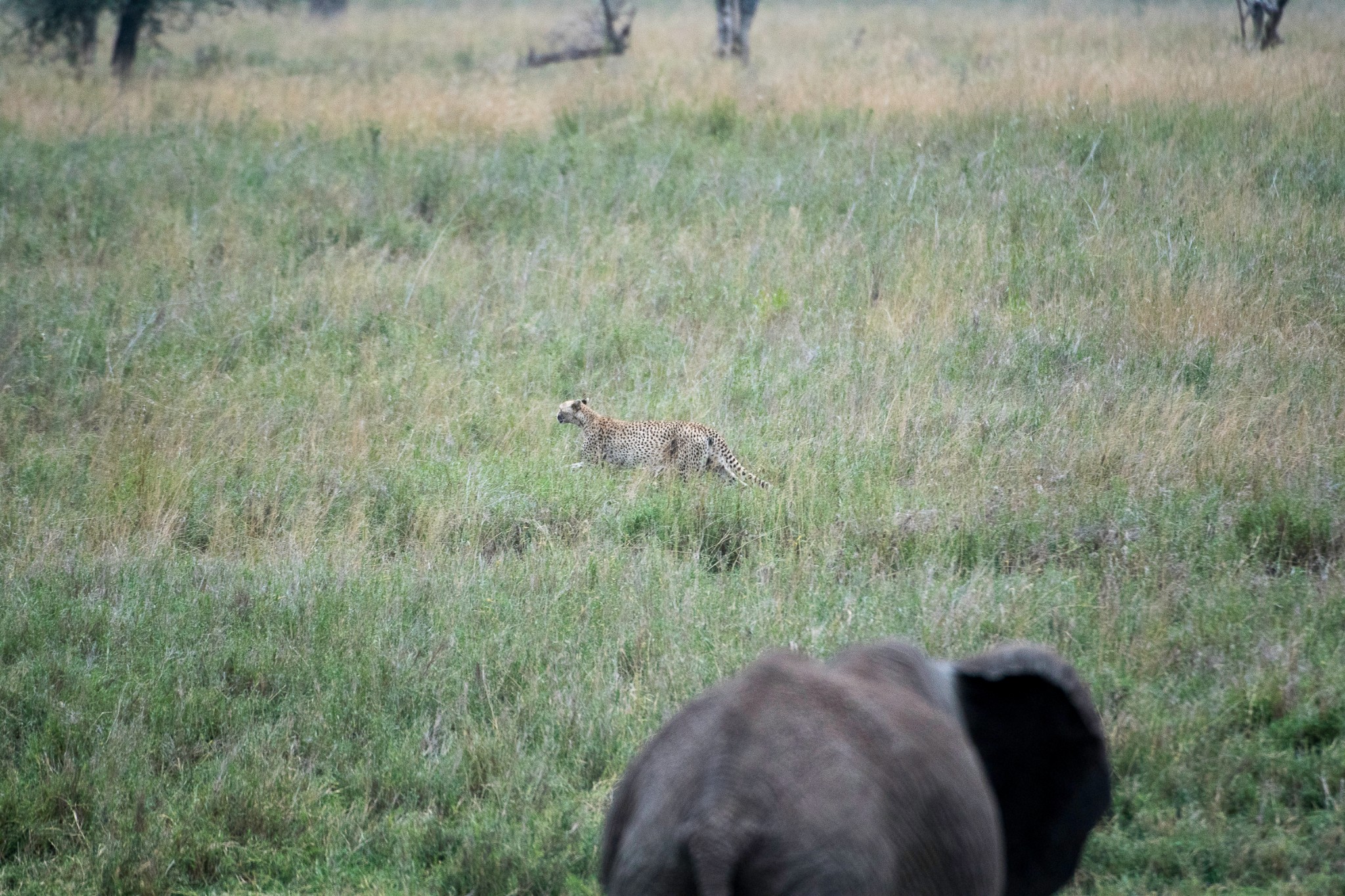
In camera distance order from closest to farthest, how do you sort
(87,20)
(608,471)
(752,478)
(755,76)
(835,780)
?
(835,780) < (752,478) < (608,471) < (755,76) < (87,20)

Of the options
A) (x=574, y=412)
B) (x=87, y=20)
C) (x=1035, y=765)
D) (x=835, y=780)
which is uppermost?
(x=87, y=20)

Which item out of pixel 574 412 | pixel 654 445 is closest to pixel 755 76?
pixel 574 412

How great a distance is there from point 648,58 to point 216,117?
28.6 ft

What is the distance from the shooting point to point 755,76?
685 inches

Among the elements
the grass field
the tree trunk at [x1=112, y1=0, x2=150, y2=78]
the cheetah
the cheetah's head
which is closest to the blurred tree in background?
the tree trunk at [x1=112, y1=0, x2=150, y2=78]

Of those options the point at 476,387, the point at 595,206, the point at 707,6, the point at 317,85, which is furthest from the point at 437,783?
the point at 707,6

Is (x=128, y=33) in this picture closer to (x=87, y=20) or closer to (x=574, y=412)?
(x=87, y=20)

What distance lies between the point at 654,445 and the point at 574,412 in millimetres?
743

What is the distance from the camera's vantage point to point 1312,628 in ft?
15.9

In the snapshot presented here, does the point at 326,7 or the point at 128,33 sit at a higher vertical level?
the point at 326,7

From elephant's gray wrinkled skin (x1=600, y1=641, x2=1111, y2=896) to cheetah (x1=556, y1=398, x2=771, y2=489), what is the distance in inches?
170

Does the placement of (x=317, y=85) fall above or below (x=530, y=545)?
above

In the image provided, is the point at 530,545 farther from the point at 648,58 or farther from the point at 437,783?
the point at 648,58

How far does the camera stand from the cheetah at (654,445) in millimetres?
7516
